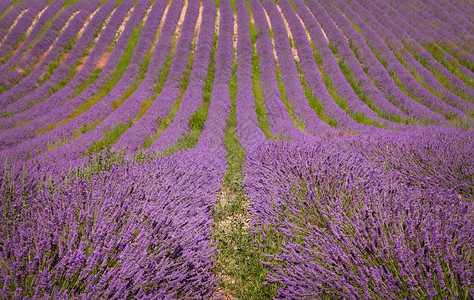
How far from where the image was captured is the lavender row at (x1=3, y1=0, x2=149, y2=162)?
4.82 metres

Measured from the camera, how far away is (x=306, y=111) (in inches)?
294

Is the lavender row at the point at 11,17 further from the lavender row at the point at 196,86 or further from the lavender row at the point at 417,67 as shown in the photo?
the lavender row at the point at 417,67

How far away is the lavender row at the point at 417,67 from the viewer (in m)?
7.00

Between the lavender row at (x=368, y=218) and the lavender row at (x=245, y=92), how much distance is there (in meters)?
1.70

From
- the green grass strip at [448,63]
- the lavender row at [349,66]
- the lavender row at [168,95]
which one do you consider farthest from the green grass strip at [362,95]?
the lavender row at [168,95]

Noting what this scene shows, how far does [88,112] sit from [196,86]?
11.4 feet

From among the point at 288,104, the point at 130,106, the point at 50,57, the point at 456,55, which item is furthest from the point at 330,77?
the point at 50,57

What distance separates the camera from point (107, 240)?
5.16 feet

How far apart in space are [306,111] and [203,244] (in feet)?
20.7

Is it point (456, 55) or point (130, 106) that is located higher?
point (456, 55)

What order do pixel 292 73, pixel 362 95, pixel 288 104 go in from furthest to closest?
1. pixel 292 73
2. pixel 362 95
3. pixel 288 104

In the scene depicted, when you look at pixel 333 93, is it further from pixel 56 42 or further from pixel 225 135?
pixel 56 42

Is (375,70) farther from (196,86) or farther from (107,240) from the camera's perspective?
(107,240)

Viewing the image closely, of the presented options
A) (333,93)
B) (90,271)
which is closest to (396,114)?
(333,93)
